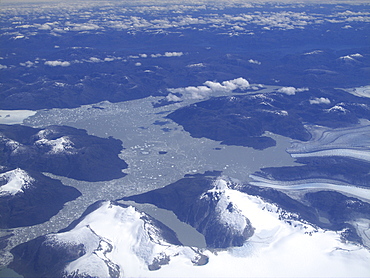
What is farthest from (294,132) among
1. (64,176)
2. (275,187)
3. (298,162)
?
(64,176)

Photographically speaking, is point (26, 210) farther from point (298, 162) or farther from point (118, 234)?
point (298, 162)

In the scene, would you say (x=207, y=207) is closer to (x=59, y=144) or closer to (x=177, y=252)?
(x=177, y=252)

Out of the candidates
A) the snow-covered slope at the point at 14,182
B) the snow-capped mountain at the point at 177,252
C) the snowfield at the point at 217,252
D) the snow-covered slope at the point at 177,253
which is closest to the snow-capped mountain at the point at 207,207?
the snow-capped mountain at the point at 177,252

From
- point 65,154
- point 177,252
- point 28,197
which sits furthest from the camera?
point 65,154

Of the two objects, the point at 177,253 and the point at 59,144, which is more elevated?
the point at 177,253

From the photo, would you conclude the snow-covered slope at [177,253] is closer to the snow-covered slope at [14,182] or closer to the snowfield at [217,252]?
the snowfield at [217,252]

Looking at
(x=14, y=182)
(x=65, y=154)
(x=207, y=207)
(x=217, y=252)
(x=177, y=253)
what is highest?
(x=177, y=253)

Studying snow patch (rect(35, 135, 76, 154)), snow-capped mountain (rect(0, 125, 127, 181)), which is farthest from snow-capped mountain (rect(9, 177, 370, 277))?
snow patch (rect(35, 135, 76, 154))

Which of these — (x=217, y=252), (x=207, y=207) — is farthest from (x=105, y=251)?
(x=207, y=207)

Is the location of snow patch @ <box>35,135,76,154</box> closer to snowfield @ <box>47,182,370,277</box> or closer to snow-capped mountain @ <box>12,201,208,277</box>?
snowfield @ <box>47,182,370,277</box>
